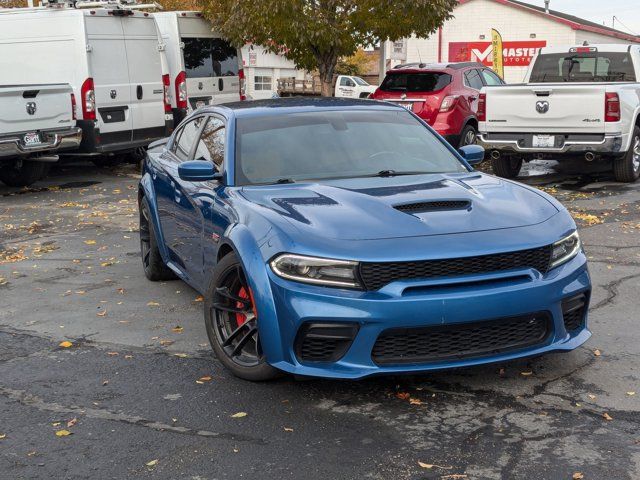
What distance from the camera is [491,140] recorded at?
1320cm

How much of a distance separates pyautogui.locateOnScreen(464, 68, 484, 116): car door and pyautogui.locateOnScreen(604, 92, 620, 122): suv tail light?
3.91 meters

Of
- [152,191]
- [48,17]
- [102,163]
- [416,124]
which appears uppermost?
[48,17]

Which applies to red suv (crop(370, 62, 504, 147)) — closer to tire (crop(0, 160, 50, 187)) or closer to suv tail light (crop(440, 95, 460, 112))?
suv tail light (crop(440, 95, 460, 112))

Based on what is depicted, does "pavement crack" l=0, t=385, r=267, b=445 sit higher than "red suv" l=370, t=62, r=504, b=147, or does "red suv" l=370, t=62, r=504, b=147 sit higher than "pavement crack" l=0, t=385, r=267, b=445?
"red suv" l=370, t=62, r=504, b=147

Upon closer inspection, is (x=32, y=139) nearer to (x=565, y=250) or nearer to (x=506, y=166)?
(x=506, y=166)

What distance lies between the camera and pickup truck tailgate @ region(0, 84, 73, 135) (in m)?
12.9

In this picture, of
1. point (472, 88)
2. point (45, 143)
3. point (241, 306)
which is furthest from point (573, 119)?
point (241, 306)

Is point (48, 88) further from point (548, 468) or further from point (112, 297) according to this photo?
point (548, 468)

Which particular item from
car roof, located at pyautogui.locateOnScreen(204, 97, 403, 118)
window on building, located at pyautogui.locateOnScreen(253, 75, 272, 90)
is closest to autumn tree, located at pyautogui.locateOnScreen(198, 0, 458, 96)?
car roof, located at pyautogui.locateOnScreen(204, 97, 403, 118)

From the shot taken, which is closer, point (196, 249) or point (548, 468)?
point (548, 468)

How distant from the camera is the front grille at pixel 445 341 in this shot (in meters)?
4.49

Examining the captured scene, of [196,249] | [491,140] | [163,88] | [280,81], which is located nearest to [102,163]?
[163,88]

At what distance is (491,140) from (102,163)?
25.4ft

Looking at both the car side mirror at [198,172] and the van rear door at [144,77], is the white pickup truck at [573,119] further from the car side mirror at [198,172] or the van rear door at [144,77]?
the car side mirror at [198,172]
